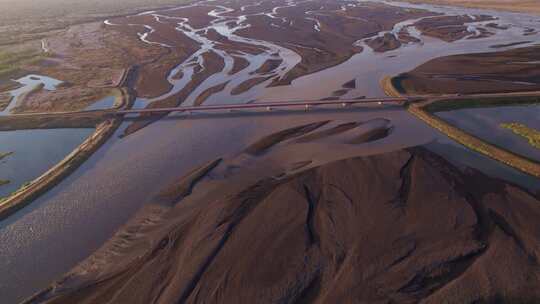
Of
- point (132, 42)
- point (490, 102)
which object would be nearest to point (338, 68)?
point (490, 102)

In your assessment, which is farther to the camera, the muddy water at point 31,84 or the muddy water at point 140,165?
the muddy water at point 31,84

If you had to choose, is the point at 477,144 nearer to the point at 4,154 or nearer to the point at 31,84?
the point at 4,154

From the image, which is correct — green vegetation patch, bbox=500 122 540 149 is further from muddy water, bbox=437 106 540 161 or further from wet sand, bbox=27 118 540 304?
wet sand, bbox=27 118 540 304

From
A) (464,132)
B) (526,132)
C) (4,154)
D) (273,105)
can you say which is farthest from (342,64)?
(4,154)

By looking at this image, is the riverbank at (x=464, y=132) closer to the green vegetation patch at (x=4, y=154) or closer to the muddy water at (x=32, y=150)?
the muddy water at (x=32, y=150)

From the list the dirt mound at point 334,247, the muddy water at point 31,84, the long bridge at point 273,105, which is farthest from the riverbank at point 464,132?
the muddy water at point 31,84
